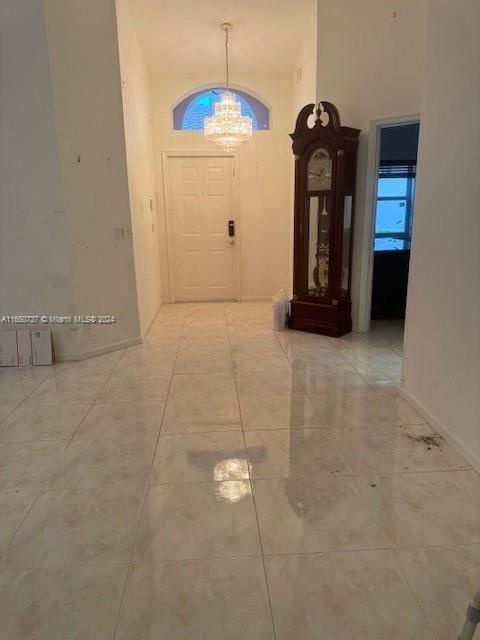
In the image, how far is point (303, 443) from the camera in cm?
237

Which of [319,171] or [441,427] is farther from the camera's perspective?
[319,171]

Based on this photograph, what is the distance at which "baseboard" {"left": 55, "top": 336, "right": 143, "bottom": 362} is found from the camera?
12.6 ft

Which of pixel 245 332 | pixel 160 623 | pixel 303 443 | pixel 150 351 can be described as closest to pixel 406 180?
pixel 245 332

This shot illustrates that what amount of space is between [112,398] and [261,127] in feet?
14.9

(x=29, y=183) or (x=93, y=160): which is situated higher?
(x=93, y=160)

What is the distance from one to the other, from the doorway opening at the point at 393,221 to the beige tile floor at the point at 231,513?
1.96 metres

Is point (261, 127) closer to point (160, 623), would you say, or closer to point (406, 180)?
point (406, 180)

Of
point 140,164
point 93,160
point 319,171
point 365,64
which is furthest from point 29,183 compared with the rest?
point 365,64

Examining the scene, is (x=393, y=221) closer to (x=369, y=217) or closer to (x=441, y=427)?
(x=369, y=217)

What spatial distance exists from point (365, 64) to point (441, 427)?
11.5 feet

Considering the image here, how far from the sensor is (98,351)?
Result: 4.00m

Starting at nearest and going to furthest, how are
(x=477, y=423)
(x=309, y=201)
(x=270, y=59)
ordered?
(x=477, y=423), (x=309, y=201), (x=270, y=59)

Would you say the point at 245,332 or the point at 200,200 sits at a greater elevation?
the point at 200,200

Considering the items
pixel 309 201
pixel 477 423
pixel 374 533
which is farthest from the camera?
pixel 309 201
